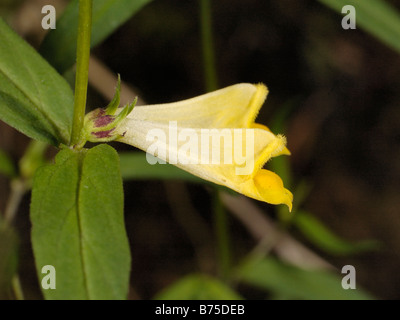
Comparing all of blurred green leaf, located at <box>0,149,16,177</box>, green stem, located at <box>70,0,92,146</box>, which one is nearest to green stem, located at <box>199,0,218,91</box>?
blurred green leaf, located at <box>0,149,16,177</box>

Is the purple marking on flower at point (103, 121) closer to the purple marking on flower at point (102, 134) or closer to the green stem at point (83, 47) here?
the purple marking on flower at point (102, 134)

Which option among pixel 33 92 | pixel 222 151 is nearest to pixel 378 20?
pixel 222 151

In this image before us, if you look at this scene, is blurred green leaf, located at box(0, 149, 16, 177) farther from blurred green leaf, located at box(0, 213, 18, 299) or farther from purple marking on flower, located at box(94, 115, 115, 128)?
purple marking on flower, located at box(94, 115, 115, 128)

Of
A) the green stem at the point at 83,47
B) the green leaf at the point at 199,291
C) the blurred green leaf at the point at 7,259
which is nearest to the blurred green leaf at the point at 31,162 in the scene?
the blurred green leaf at the point at 7,259

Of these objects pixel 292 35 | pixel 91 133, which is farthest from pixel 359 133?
pixel 91 133

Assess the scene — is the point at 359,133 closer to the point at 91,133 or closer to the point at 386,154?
the point at 386,154

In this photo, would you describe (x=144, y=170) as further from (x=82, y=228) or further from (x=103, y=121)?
(x=82, y=228)
